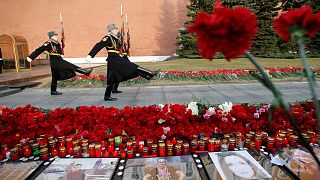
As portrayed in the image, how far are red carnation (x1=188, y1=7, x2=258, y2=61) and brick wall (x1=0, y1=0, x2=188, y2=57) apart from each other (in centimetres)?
1975

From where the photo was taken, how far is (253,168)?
2254mm

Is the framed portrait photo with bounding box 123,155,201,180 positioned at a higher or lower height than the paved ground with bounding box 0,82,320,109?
lower

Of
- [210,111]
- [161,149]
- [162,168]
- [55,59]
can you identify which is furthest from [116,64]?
[162,168]

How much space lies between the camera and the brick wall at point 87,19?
64.9 ft

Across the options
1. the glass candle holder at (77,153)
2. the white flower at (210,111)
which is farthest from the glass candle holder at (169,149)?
the glass candle holder at (77,153)

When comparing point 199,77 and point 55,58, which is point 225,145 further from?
point 199,77

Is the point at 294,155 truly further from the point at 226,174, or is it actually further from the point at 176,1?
the point at 176,1

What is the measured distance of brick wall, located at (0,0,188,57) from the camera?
1978 cm

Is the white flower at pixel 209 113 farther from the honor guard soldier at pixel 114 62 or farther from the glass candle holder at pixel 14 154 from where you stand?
the honor guard soldier at pixel 114 62

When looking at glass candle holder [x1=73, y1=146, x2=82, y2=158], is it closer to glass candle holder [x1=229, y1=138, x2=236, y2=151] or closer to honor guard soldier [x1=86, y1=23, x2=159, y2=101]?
glass candle holder [x1=229, y1=138, x2=236, y2=151]

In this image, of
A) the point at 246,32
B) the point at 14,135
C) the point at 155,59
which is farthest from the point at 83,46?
the point at 246,32

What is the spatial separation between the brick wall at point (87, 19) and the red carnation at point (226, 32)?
19.8 m

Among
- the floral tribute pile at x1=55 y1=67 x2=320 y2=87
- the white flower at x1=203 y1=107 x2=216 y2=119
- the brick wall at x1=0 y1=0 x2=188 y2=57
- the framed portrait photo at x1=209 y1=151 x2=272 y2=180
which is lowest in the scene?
the framed portrait photo at x1=209 y1=151 x2=272 y2=180

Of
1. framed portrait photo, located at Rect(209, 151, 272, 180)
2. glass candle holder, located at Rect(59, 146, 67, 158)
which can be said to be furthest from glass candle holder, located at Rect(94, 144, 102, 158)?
framed portrait photo, located at Rect(209, 151, 272, 180)
